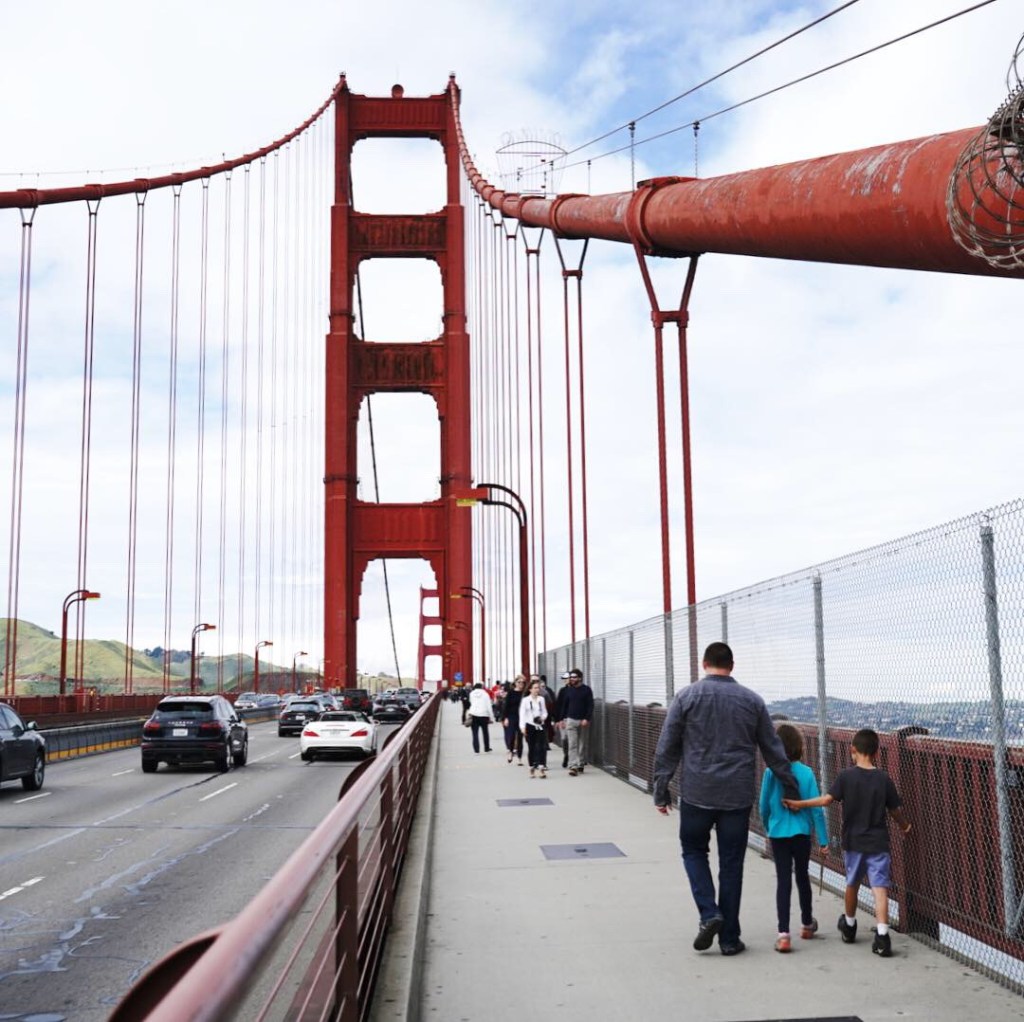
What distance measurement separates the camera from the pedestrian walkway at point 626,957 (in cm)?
524

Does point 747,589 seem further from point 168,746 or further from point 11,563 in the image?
point 11,563

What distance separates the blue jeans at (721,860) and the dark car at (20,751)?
44.9 ft

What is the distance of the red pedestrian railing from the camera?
192cm

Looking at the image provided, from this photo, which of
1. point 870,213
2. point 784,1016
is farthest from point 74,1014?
point 870,213

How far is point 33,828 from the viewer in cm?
1373

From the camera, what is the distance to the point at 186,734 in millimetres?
22656

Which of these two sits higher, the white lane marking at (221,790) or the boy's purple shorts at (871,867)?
the boy's purple shorts at (871,867)

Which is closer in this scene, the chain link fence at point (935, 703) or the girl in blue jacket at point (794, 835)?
the chain link fence at point (935, 703)

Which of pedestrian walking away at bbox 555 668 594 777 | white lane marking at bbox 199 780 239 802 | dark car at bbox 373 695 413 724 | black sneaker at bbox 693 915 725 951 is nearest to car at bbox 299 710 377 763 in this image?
white lane marking at bbox 199 780 239 802

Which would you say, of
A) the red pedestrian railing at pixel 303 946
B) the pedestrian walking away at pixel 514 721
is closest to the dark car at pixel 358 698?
the pedestrian walking away at pixel 514 721

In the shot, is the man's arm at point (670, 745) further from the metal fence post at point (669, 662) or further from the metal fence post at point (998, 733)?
the metal fence post at point (669, 662)

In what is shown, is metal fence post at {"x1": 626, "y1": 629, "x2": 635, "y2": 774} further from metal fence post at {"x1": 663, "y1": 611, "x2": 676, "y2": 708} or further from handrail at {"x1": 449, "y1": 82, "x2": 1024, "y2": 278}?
handrail at {"x1": 449, "y1": 82, "x2": 1024, "y2": 278}

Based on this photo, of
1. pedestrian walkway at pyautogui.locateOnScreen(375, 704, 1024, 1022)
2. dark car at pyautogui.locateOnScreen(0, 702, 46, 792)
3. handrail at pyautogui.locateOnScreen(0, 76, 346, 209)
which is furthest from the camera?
handrail at pyautogui.locateOnScreen(0, 76, 346, 209)

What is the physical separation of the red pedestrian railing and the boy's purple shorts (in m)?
2.34
